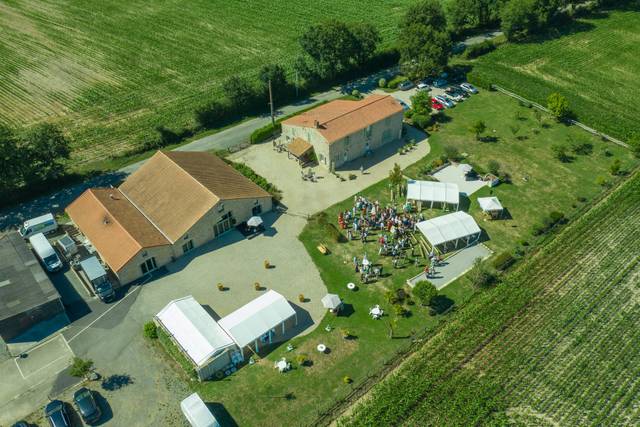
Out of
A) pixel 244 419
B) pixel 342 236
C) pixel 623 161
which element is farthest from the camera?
pixel 623 161

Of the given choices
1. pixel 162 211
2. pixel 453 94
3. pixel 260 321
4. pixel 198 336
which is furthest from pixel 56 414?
pixel 453 94

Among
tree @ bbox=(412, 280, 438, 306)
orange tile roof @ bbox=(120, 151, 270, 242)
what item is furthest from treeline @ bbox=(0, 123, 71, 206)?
tree @ bbox=(412, 280, 438, 306)

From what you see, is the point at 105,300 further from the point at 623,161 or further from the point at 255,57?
the point at 623,161

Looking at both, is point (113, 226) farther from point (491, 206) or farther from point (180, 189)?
point (491, 206)

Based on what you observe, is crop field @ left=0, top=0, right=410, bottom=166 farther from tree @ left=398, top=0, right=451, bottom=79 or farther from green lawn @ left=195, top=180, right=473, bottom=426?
green lawn @ left=195, top=180, right=473, bottom=426

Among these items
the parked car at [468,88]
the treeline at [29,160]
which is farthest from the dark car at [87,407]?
the parked car at [468,88]

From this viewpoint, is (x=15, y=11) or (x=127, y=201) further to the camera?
(x=15, y=11)

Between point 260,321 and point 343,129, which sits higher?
point 343,129

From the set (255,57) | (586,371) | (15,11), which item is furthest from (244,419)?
(15,11)
